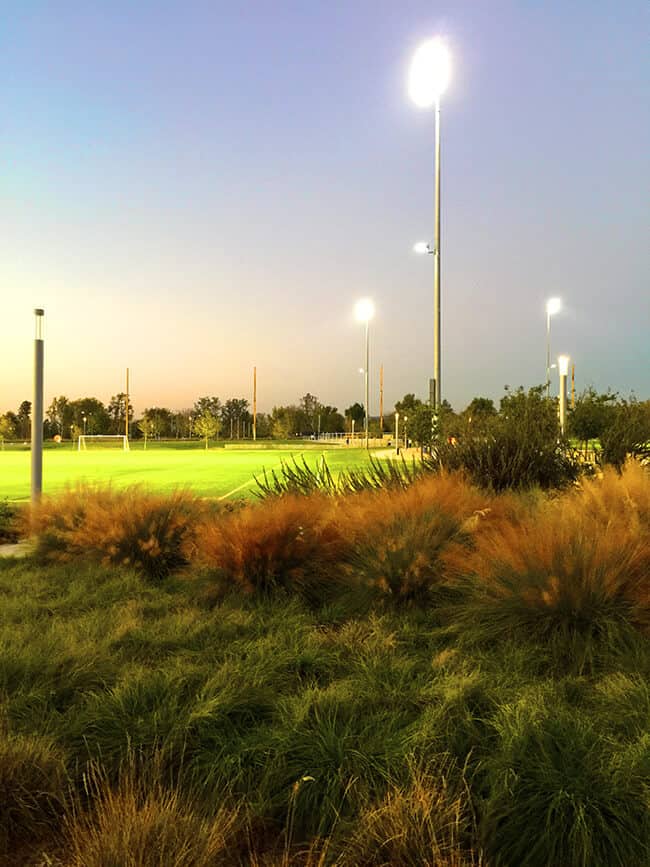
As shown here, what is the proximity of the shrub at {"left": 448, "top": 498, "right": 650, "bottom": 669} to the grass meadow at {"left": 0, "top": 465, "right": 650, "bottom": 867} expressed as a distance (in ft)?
0.06

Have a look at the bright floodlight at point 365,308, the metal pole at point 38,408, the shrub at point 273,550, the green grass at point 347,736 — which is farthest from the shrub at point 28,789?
the bright floodlight at point 365,308

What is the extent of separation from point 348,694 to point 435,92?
18.8 meters

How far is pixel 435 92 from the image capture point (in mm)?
17984

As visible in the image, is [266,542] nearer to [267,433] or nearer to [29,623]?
[29,623]

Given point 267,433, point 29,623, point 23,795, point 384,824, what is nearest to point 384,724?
point 384,824

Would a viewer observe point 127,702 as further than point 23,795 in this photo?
Yes

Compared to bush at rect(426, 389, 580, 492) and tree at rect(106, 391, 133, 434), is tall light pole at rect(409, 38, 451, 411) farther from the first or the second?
tree at rect(106, 391, 133, 434)

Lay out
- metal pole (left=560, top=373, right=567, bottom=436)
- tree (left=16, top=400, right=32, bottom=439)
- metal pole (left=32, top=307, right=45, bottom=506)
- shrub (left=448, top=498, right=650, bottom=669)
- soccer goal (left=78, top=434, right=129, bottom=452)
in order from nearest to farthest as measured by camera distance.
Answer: shrub (left=448, top=498, right=650, bottom=669) → metal pole (left=32, top=307, right=45, bottom=506) → metal pole (left=560, top=373, right=567, bottom=436) → soccer goal (left=78, top=434, right=129, bottom=452) → tree (left=16, top=400, right=32, bottom=439)

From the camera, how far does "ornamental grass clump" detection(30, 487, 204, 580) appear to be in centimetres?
651

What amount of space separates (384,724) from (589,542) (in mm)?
2006

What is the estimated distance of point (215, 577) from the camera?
5.54 m

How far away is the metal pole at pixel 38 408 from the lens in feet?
33.8

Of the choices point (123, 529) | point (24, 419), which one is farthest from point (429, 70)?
point (24, 419)

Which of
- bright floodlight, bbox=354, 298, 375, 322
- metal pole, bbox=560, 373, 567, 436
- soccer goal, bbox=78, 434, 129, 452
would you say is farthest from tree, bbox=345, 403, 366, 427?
metal pole, bbox=560, 373, 567, 436
